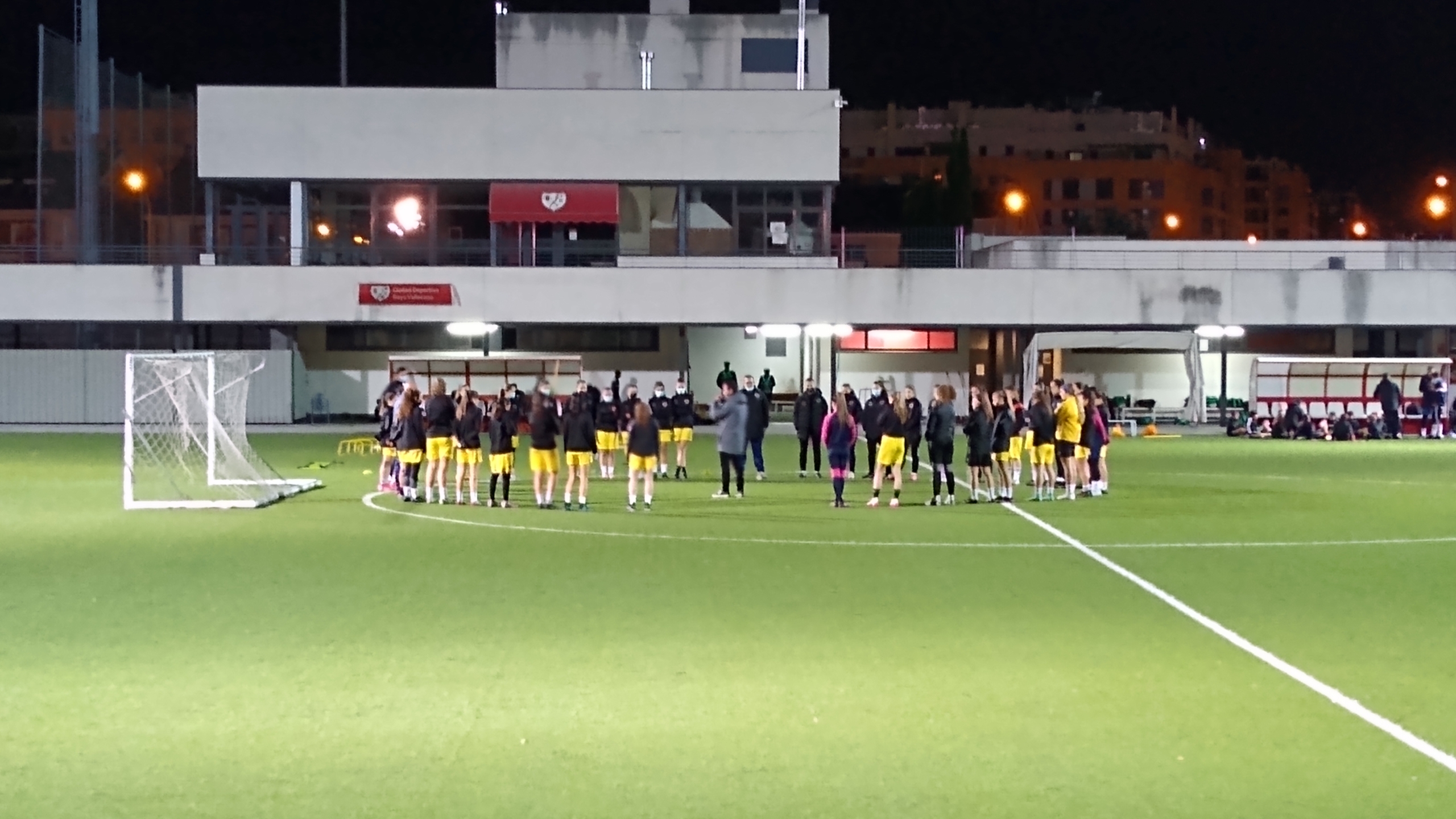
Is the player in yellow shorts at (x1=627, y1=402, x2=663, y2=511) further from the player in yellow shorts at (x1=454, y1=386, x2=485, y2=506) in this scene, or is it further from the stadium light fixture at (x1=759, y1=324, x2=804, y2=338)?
the stadium light fixture at (x1=759, y1=324, x2=804, y2=338)

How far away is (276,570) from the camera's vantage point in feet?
50.6

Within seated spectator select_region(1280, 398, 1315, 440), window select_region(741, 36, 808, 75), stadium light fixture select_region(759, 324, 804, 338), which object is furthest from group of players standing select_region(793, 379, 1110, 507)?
window select_region(741, 36, 808, 75)

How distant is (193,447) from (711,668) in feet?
75.2

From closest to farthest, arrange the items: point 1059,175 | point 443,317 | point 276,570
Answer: point 276,570
point 443,317
point 1059,175

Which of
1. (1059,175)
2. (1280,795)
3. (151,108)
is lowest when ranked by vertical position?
(1280,795)

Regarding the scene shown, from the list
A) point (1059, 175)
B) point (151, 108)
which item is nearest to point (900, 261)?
point (151, 108)

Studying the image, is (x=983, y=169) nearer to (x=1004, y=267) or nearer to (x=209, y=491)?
(x=1004, y=267)

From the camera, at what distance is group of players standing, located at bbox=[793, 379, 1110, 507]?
874 inches

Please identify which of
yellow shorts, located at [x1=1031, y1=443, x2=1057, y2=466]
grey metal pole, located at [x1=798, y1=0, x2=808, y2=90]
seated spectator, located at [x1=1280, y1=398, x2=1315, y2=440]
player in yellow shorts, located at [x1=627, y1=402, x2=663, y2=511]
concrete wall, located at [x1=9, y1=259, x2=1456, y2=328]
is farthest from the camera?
grey metal pole, located at [x1=798, y1=0, x2=808, y2=90]

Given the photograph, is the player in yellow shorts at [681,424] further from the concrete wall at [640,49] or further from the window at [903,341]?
the concrete wall at [640,49]

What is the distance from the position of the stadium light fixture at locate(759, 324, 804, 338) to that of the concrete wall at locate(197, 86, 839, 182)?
5022mm

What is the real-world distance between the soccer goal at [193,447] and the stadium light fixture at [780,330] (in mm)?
21675

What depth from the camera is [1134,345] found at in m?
50.2

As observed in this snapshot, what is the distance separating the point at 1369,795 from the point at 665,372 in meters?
46.5
